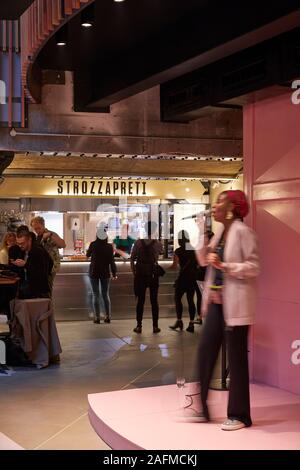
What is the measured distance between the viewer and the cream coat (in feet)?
15.0

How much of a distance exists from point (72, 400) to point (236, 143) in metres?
4.22

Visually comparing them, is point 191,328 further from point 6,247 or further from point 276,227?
point 276,227

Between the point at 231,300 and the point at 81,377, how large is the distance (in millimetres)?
2991

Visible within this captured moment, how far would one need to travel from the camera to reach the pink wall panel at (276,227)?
5.81 m

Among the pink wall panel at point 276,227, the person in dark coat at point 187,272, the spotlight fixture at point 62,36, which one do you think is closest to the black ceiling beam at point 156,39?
the spotlight fixture at point 62,36

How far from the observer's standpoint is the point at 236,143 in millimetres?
→ 8844

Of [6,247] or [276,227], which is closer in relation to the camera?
[276,227]

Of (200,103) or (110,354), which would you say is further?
(110,354)

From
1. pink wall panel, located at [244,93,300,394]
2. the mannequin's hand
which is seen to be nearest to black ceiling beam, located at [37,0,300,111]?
pink wall panel, located at [244,93,300,394]

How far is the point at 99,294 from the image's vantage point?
11359 mm

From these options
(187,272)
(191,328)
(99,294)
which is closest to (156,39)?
(187,272)
